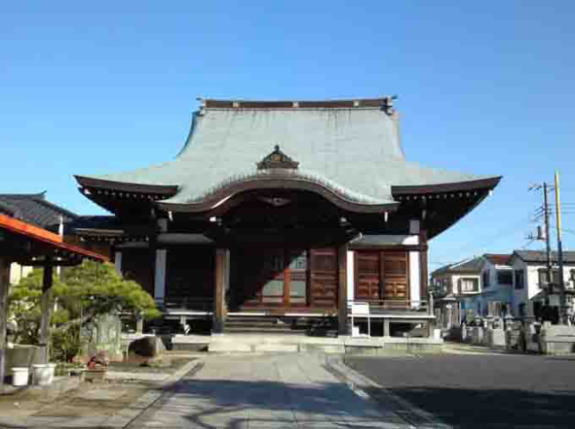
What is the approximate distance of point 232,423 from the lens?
24.9 feet

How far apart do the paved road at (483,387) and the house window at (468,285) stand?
50701 mm

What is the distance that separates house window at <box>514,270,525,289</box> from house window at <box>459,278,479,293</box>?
32.0 feet

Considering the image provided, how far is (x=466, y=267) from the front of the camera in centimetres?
6825

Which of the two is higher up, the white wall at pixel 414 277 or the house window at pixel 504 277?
the house window at pixel 504 277

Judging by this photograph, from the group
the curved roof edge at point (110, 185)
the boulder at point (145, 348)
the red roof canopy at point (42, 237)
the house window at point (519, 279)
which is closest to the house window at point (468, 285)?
the house window at point (519, 279)

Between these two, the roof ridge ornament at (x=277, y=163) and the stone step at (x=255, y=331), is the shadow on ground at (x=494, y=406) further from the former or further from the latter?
the roof ridge ornament at (x=277, y=163)

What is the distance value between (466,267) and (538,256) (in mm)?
13672

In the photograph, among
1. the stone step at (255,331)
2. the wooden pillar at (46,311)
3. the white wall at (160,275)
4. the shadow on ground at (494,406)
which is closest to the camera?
the shadow on ground at (494,406)

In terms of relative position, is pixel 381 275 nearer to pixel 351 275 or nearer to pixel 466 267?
pixel 351 275

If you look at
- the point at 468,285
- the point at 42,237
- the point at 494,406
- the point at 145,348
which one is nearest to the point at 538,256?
the point at 468,285

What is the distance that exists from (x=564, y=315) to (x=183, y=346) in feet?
73.0

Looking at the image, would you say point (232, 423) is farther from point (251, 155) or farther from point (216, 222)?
point (251, 155)

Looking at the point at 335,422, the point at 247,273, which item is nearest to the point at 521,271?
the point at 247,273

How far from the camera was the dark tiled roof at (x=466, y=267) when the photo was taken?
6719 centimetres
